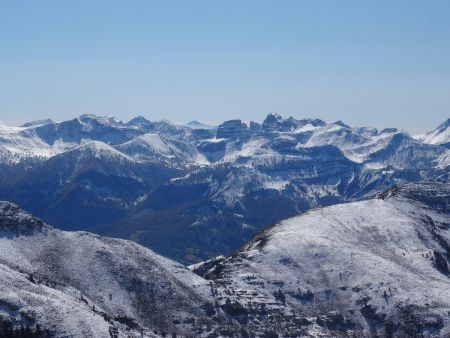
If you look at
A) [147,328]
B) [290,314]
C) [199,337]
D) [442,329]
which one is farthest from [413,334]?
[147,328]

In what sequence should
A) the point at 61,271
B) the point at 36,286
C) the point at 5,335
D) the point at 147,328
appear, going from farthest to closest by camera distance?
the point at 61,271, the point at 147,328, the point at 36,286, the point at 5,335

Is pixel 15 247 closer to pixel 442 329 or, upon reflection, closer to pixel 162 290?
pixel 162 290

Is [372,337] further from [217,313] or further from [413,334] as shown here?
[217,313]

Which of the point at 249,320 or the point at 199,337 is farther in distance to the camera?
the point at 249,320

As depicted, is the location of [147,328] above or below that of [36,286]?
below

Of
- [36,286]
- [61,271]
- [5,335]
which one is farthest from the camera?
[61,271]

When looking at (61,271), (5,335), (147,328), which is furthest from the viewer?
(61,271)

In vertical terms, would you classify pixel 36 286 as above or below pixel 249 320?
above

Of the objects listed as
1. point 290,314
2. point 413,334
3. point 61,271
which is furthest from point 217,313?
point 413,334

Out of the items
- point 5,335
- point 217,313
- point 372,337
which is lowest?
point 372,337
